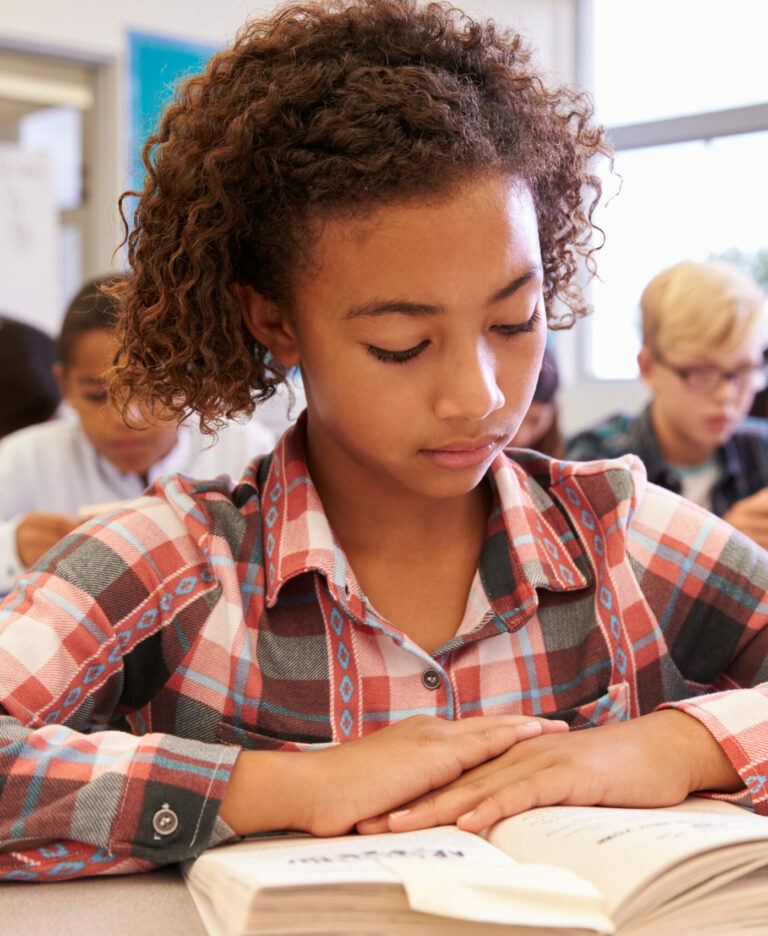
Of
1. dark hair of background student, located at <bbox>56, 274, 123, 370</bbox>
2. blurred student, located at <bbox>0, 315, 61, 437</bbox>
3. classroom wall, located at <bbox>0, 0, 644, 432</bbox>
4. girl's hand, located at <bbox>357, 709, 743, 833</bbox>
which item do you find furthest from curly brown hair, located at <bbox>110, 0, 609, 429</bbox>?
classroom wall, located at <bbox>0, 0, 644, 432</bbox>

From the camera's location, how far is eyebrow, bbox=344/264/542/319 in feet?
2.51

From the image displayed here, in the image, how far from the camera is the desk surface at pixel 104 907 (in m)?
0.58

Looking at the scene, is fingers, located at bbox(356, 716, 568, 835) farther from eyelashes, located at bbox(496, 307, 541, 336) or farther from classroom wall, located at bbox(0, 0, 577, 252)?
classroom wall, located at bbox(0, 0, 577, 252)

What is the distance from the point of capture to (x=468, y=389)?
755 mm

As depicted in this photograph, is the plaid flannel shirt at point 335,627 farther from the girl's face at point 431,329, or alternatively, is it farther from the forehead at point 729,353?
the forehead at point 729,353

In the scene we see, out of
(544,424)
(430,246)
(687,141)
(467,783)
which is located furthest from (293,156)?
(687,141)

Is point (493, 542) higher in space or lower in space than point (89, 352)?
lower

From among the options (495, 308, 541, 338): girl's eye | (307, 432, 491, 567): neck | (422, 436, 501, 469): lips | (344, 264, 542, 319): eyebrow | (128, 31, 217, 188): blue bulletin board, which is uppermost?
(128, 31, 217, 188): blue bulletin board

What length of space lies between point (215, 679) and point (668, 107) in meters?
3.65

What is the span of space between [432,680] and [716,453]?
62.4 inches

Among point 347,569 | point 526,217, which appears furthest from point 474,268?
point 347,569

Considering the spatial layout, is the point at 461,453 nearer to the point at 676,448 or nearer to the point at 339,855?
the point at 339,855

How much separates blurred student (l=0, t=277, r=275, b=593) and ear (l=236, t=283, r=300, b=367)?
1.10 m

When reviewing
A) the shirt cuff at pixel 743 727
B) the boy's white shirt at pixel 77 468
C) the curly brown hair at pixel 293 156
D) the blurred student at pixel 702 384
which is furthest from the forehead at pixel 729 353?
the shirt cuff at pixel 743 727
